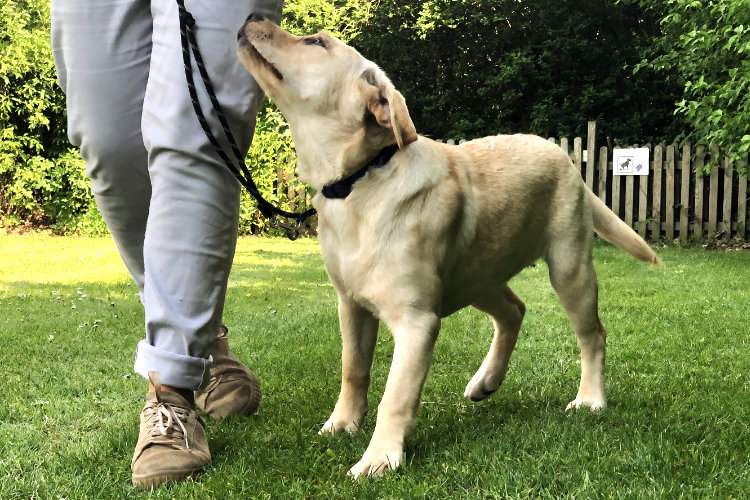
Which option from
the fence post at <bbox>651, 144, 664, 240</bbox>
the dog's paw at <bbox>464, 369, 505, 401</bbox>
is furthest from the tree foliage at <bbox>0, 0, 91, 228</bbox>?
the dog's paw at <bbox>464, 369, 505, 401</bbox>

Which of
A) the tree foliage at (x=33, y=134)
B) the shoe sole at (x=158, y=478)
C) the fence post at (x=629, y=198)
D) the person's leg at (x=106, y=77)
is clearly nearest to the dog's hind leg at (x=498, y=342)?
the shoe sole at (x=158, y=478)

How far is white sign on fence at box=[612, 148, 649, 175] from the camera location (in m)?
10.0

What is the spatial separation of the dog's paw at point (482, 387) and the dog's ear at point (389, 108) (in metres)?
1.13

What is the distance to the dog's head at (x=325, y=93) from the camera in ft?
7.04

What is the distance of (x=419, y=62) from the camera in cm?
1288

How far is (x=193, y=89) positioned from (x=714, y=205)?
363 inches

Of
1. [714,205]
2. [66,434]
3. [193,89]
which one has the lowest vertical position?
[714,205]

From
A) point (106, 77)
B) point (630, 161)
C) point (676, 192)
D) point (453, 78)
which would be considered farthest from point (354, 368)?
point (453, 78)

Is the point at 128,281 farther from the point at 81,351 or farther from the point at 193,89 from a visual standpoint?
the point at 193,89

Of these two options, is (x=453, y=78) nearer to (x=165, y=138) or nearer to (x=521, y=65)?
(x=521, y=65)

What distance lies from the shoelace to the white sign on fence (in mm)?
9176

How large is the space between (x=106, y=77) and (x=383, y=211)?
953 mm

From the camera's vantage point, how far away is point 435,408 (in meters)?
2.72

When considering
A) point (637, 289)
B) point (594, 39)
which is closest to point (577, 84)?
point (594, 39)
